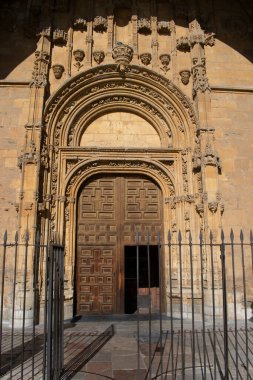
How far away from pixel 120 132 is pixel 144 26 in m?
3.34

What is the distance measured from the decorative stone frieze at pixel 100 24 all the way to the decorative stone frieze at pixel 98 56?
0.94m

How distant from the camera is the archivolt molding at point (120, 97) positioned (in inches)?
399

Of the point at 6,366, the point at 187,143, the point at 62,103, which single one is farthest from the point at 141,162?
the point at 6,366

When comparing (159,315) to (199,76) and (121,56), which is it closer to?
(199,76)

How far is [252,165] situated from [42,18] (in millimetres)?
7225

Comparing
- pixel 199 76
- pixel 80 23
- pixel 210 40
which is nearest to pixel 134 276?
pixel 199 76

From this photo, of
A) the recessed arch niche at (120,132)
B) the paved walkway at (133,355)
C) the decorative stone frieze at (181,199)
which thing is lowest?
the paved walkway at (133,355)

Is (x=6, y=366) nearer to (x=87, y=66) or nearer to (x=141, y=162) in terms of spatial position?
(x=141, y=162)

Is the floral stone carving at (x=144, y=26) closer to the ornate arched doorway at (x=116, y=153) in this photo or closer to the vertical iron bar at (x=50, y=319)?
the ornate arched doorway at (x=116, y=153)

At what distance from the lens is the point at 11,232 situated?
8906mm

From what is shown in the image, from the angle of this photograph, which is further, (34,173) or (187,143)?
(187,143)

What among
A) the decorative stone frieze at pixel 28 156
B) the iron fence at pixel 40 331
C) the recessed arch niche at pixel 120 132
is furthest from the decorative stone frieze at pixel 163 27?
the iron fence at pixel 40 331

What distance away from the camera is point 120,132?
10.6m

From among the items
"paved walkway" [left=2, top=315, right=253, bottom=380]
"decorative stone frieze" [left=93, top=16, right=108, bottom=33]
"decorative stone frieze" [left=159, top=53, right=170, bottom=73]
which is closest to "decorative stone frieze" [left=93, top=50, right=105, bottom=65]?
"decorative stone frieze" [left=93, top=16, right=108, bottom=33]
